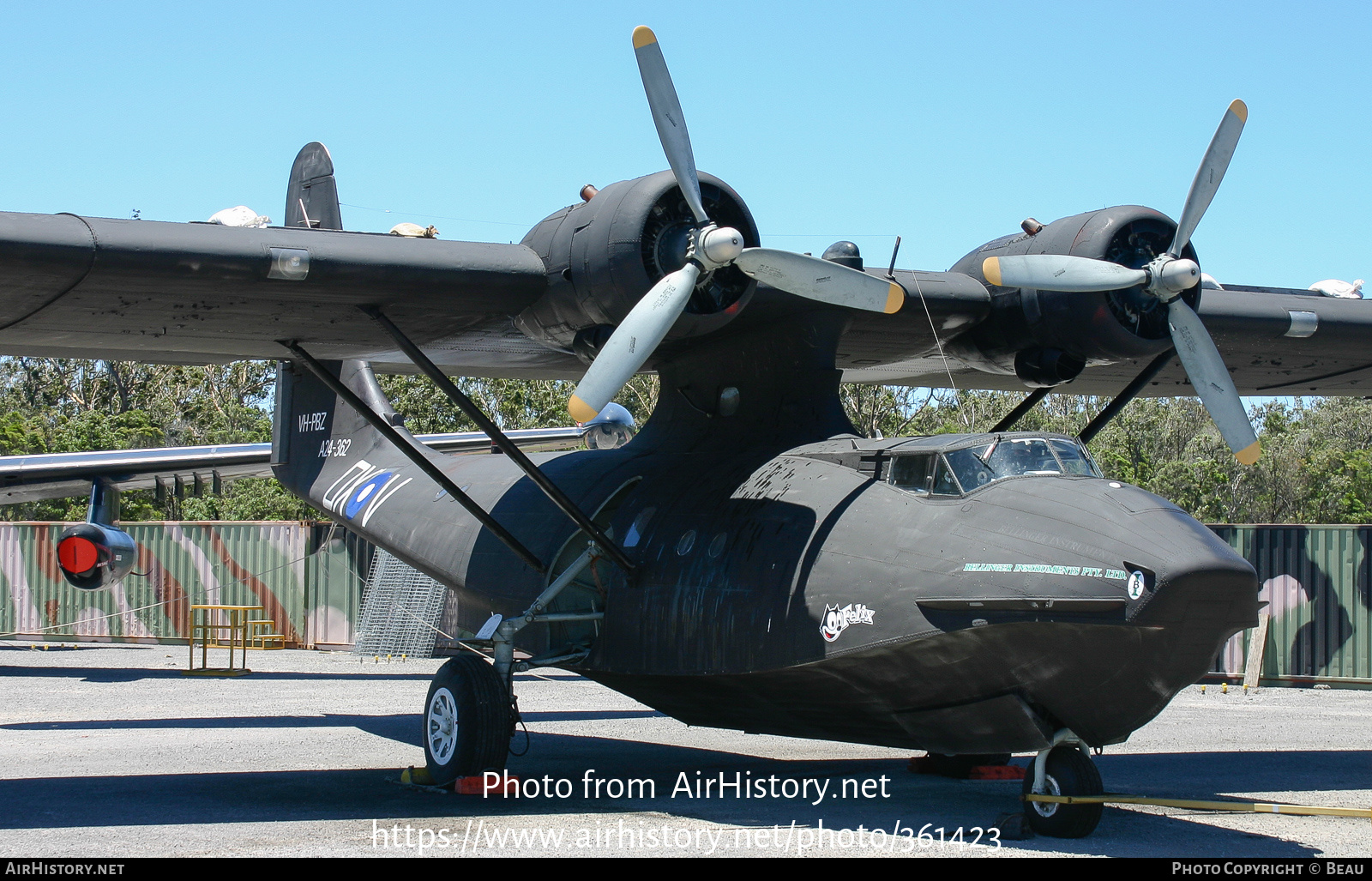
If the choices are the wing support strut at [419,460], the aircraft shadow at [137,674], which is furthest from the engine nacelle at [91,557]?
the wing support strut at [419,460]

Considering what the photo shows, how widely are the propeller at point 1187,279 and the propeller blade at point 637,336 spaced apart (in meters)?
2.47

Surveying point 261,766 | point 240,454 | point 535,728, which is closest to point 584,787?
point 261,766

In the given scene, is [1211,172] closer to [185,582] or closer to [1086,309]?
[1086,309]

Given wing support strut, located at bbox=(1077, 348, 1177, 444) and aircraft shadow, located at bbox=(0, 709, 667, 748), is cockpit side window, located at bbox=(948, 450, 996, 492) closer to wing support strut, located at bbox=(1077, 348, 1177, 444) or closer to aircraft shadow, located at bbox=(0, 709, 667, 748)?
wing support strut, located at bbox=(1077, 348, 1177, 444)

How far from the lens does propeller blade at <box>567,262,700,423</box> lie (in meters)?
9.23

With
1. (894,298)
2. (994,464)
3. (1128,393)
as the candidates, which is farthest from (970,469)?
(1128,393)

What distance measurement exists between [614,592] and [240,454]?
42.2 feet

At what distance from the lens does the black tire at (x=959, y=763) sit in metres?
11.6

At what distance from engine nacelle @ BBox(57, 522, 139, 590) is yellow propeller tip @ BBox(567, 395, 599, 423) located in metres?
14.5

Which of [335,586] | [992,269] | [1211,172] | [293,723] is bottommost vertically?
[293,723]

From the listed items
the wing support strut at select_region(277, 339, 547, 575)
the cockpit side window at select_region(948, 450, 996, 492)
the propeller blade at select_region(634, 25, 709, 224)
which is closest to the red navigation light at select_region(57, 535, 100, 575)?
the wing support strut at select_region(277, 339, 547, 575)

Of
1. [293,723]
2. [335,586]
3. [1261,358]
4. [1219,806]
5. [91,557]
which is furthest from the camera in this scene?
[335,586]

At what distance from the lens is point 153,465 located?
21.9 m

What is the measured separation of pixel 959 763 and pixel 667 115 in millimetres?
6262
